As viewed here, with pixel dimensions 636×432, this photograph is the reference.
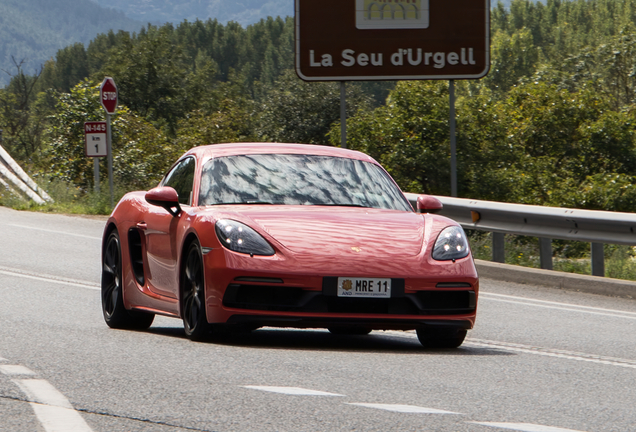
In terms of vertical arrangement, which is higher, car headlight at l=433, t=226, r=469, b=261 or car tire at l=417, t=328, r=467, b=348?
car headlight at l=433, t=226, r=469, b=261

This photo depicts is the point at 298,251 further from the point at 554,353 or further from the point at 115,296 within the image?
the point at 115,296

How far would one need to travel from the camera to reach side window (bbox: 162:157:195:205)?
7.70m

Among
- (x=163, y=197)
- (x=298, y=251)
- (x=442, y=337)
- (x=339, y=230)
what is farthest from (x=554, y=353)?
(x=163, y=197)

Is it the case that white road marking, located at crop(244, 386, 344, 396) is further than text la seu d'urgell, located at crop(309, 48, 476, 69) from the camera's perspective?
No

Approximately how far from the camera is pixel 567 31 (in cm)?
15375

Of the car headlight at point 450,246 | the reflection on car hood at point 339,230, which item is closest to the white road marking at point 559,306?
the car headlight at point 450,246

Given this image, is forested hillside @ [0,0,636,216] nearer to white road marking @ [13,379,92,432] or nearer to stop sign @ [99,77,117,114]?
stop sign @ [99,77,117,114]

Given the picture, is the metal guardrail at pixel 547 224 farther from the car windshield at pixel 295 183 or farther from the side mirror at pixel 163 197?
the side mirror at pixel 163 197

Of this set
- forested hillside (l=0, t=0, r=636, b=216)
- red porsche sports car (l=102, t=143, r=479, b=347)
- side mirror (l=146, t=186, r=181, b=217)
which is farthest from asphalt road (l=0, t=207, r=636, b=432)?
forested hillside (l=0, t=0, r=636, b=216)

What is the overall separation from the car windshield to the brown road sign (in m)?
10.8

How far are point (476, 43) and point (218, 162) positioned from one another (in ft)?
38.5

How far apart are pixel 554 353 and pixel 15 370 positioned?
3.57 m

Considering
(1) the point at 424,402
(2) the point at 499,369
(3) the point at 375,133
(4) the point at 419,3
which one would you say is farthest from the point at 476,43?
(1) the point at 424,402

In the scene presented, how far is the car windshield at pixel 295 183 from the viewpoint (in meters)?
7.38
